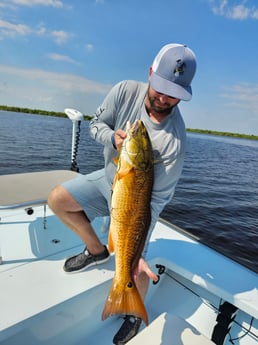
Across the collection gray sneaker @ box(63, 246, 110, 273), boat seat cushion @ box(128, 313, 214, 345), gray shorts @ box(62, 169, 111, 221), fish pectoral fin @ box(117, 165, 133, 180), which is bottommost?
gray sneaker @ box(63, 246, 110, 273)

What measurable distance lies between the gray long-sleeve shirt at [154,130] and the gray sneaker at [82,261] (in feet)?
3.01

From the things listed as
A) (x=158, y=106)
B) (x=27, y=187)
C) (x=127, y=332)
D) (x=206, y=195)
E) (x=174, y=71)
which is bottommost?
(x=206, y=195)

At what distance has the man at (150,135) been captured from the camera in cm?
193

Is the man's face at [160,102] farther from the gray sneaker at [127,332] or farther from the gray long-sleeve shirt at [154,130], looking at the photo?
the gray sneaker at [127,332]

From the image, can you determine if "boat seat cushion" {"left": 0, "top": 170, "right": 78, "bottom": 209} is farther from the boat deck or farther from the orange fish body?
the orange fish body

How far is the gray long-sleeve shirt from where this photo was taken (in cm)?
215

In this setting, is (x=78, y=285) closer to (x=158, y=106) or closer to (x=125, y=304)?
(x=125, y=304)

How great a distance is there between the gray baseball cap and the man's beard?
145 mm

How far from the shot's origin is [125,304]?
1862mm

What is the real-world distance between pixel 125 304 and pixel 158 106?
150cm

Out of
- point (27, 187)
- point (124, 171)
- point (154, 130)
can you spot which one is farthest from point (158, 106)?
point (27, 187)

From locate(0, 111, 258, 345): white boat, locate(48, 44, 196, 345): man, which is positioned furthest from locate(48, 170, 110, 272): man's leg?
locate(0, 111, 258, 345): white boat

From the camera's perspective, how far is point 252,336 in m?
2.79

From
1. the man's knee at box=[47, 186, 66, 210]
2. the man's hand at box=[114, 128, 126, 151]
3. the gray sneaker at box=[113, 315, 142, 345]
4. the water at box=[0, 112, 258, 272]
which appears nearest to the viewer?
the man's hand at box=[114, 128, 126, 151]
